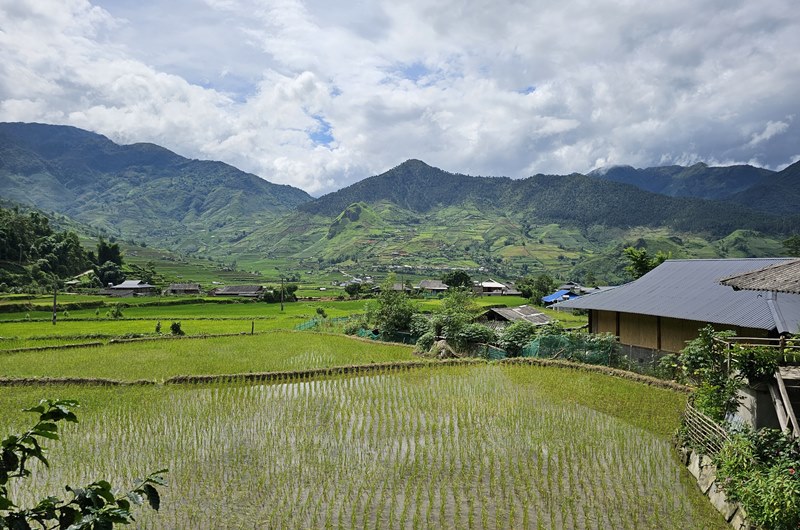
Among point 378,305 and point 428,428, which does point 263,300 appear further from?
point 428,428

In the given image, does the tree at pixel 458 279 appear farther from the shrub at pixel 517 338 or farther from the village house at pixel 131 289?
the shrub at pixel 517 338

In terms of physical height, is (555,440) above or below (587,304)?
below

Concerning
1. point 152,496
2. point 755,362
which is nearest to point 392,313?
point 755,362

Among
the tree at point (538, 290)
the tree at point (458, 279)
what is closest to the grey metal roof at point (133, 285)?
the tree at point (458, 279)

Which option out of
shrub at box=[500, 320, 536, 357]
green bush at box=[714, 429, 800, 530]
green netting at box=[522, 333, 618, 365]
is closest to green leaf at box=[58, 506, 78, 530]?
green bush at box=[714, 429, 800, 530]

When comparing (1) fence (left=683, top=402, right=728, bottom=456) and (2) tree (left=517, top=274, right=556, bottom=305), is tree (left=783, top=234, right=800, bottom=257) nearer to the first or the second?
(2) tree (left=517, top=274, right=556, bottom=305)

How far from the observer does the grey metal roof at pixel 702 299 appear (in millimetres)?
18109

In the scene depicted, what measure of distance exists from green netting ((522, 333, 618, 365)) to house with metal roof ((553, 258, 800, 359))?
1.52 m

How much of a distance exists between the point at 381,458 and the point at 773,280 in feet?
32.4

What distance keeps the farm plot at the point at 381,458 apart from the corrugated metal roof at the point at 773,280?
4.44 meters

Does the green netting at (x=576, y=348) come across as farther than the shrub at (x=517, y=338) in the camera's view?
No

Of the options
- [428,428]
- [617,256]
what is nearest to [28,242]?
[428,428]

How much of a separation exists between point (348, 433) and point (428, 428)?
7.39 feet

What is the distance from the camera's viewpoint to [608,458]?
463 inches
